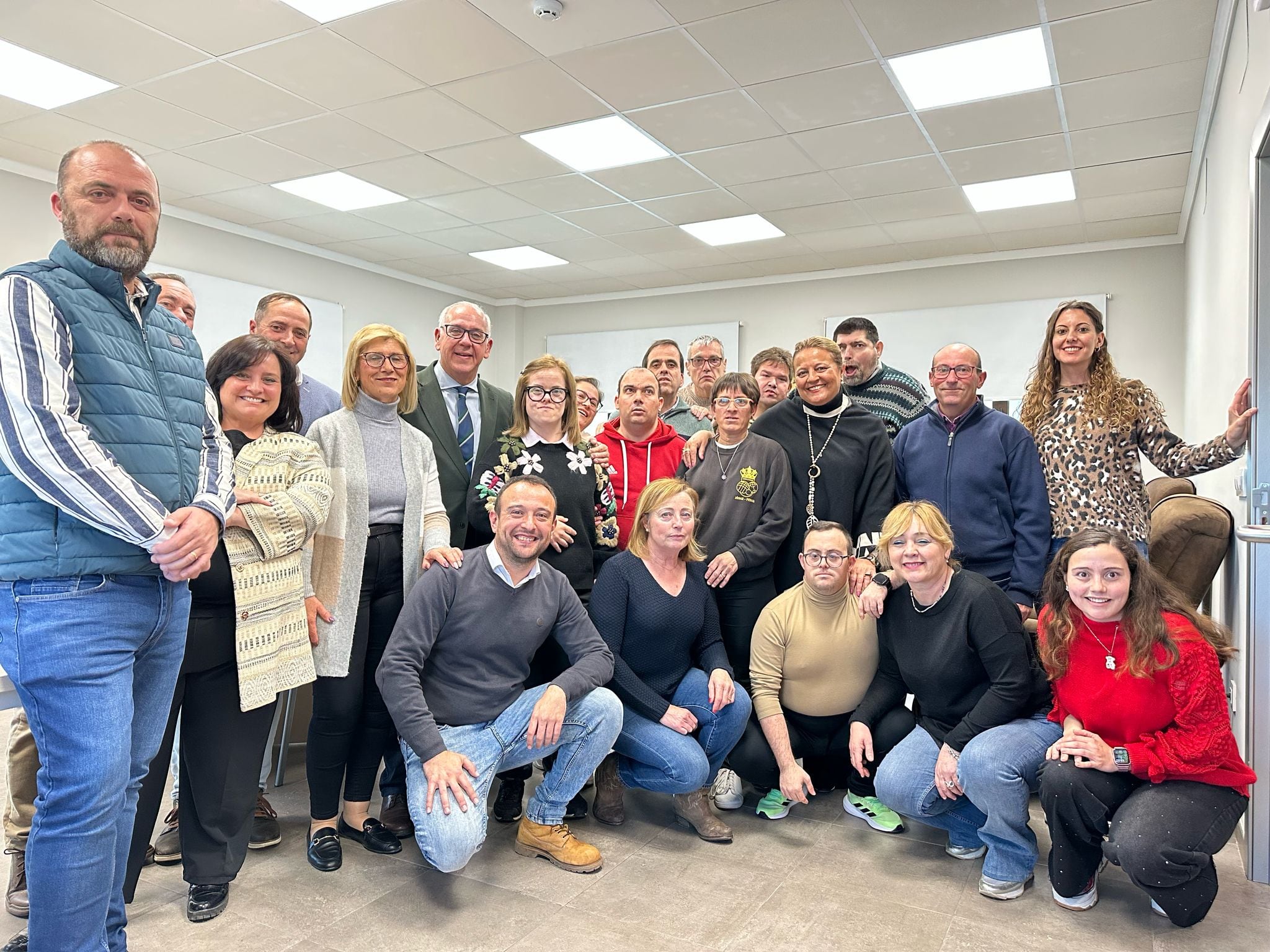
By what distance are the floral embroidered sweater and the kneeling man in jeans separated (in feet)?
0.70

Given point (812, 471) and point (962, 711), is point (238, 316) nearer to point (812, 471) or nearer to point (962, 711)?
point (812, 471)

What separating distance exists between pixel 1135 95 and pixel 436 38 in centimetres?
351

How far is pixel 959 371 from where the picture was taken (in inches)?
109

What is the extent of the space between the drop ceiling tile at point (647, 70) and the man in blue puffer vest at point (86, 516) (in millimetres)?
2840

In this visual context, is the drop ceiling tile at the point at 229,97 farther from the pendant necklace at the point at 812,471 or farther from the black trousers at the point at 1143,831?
the black trousers at the point at 1143,831

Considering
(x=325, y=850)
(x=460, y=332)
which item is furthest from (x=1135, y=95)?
(x=325, y=850)

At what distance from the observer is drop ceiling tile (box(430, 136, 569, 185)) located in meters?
5.14

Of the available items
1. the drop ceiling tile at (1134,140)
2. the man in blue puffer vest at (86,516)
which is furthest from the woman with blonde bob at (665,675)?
the drop ceiling tile at (1134,140)

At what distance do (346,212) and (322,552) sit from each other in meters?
4.98

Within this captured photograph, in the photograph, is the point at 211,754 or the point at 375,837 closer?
the point at 211,754

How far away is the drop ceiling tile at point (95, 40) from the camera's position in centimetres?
367

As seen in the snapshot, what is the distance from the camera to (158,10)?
12.0ft

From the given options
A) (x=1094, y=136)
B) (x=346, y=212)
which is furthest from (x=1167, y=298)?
(x=346, y=212)

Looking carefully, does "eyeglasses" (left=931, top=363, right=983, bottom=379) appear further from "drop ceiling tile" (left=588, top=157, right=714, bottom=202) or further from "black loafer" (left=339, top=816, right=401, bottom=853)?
"drop ceiling tile" (left=588, top=157, right=714, bottom=202)
